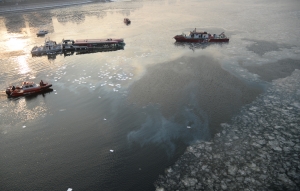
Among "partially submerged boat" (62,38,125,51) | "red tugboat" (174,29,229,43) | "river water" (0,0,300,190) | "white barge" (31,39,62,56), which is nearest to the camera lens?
"river water" (0,0,300,190)

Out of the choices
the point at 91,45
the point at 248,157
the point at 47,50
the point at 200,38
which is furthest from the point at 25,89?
the point at 200,38

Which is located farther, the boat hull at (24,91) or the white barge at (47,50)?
the white barge at (47,50)

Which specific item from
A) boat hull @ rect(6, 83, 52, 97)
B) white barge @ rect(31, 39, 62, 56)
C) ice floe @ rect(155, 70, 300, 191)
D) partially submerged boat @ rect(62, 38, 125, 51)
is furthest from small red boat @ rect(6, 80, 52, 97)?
ice floe @ rect(155, 70, 300, 191)

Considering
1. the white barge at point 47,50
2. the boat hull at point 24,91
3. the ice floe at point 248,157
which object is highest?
the white barge at point 47,50

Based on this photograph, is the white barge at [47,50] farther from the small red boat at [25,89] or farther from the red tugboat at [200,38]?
the red tugboat at [200,38]

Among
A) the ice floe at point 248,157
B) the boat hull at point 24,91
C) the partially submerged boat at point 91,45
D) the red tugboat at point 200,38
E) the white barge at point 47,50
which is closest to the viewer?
the ice floe at point 248,157

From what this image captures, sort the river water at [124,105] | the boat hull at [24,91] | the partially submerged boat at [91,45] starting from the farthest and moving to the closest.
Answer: the partially submerged boat at [91,45], the boat hull at [24,91], the river water at [124,105]

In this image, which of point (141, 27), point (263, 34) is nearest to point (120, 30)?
point (141, 27)

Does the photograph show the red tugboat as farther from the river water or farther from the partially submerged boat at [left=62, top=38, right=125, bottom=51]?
the partially submerged boat at [left=62, top=38, right=125, bottom=51]

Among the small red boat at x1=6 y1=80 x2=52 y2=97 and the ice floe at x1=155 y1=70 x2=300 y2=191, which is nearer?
the ice floe at x1=155 y1=70 x2=300 y2=191

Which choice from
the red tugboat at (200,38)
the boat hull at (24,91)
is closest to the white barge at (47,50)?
the boat hull at (24,91)
